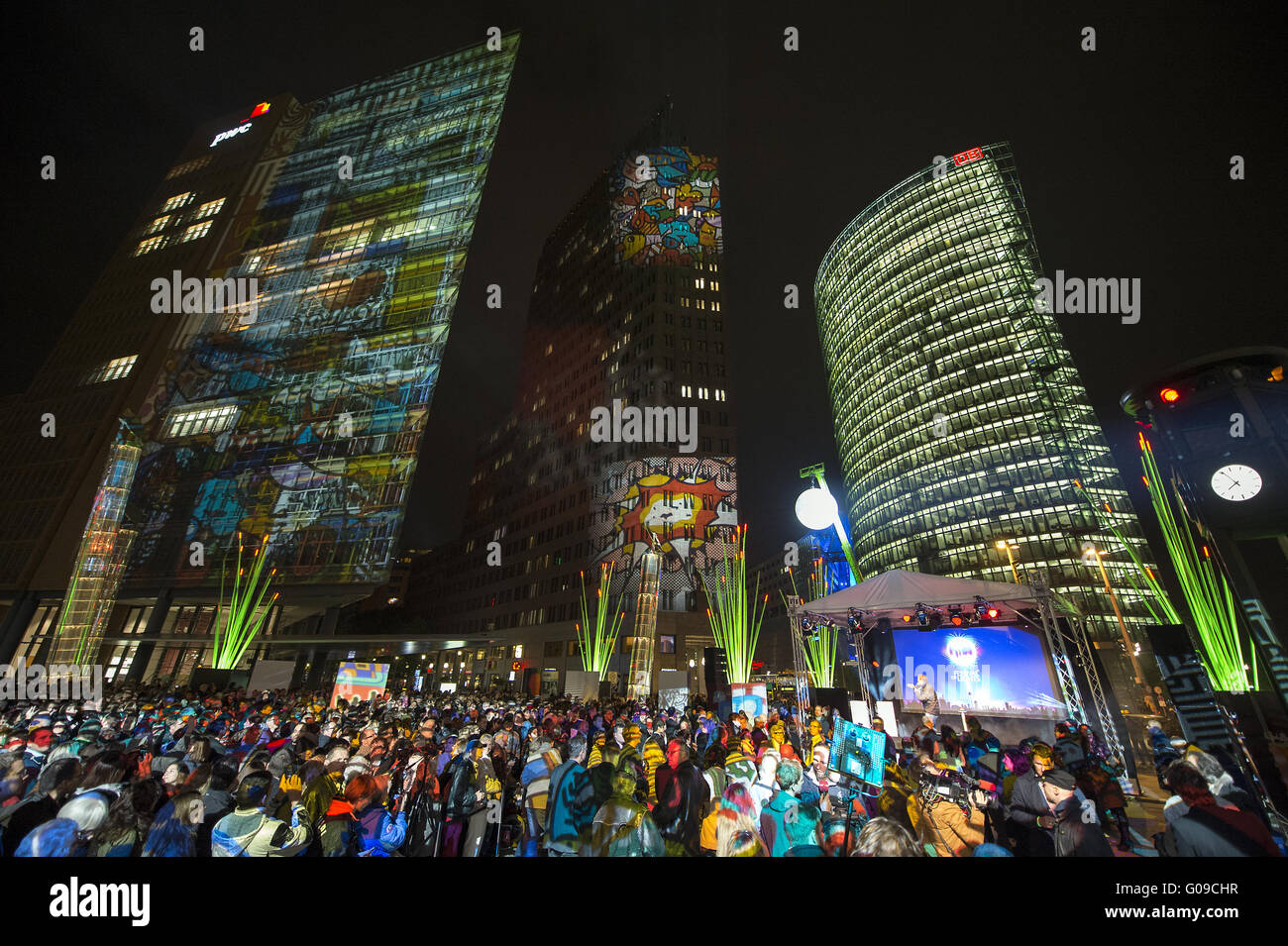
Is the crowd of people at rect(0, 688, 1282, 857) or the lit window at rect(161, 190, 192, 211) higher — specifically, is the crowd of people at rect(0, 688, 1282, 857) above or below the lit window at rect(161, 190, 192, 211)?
→ below

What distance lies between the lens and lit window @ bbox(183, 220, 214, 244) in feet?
183

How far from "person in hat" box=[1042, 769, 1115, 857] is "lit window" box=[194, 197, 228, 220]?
3219 inches

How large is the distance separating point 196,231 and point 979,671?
269 feet

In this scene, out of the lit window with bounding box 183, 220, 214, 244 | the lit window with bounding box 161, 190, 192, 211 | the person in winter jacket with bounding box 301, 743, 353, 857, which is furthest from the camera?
the lit window with bounding box 161, 190, 192, 211

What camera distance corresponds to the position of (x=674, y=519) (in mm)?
51281

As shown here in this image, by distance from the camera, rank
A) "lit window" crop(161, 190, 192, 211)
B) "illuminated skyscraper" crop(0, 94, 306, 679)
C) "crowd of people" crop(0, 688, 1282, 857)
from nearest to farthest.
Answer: "crowd of people" crop(0, 688, 1282, 857)
"illuminated skyscraper" crop(0, 94, 306, 679)
"lit window" crop(161, 190, 192, 211)

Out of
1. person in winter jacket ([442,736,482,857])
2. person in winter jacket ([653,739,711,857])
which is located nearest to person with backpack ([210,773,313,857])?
person in winter jacket ([442,736,482,857])

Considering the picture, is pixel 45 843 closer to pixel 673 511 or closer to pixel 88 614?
pixel 88 614

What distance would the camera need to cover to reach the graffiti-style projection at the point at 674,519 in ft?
166

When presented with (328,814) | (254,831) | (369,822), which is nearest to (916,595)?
(369,822)

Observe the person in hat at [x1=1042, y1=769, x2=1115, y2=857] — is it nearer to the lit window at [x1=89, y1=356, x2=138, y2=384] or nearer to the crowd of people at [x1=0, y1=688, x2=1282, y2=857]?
the crowd of people at [x1=0, y1=688, x2=1282, y2=857]

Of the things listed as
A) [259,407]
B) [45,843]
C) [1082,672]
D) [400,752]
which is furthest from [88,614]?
[1082,672]
